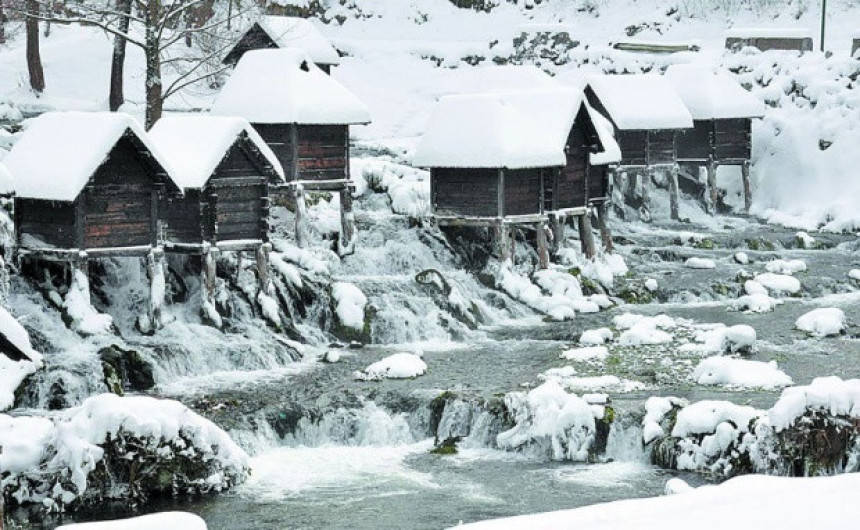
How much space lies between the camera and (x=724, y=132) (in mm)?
46688

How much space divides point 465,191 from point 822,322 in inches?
378

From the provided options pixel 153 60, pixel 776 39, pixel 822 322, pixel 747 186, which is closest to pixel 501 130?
pixel 153 60

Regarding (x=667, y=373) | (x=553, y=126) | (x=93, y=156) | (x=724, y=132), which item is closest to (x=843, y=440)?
(x=667, y=373)

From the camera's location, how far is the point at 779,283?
33656mm

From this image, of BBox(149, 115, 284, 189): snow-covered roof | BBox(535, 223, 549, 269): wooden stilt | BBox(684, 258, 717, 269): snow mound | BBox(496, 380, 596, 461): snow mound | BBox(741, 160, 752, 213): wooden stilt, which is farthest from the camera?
BBox(741, 160, 752, 213): wooden stilt

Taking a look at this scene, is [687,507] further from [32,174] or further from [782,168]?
[782,168]

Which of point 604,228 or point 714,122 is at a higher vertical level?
point 714,122

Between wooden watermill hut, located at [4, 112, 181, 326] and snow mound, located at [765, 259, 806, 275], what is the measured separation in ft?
57.6

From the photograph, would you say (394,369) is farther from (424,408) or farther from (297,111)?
(297,111)

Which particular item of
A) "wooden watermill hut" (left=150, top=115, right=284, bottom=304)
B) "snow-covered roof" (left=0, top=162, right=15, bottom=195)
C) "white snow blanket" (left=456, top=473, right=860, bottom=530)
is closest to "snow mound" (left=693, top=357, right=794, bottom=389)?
"wooden watermill hut" (left=150, top=115, right=284, bottom=304)

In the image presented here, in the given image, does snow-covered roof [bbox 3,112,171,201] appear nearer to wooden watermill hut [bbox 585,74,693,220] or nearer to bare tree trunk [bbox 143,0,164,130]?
bare tree trunk [bbox 143,0,164,130]

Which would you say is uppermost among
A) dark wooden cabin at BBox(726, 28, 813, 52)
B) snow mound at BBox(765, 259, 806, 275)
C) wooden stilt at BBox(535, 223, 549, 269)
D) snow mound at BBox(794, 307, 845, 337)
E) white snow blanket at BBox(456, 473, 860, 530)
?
dark wooden cabin at BBox(726, 28, 813, 52)

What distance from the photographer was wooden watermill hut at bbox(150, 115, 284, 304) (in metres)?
26.1

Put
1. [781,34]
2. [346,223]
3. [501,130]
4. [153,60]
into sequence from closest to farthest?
1. [153,60]
2. [346,223]
3. [501,130]
4. [781,34]
